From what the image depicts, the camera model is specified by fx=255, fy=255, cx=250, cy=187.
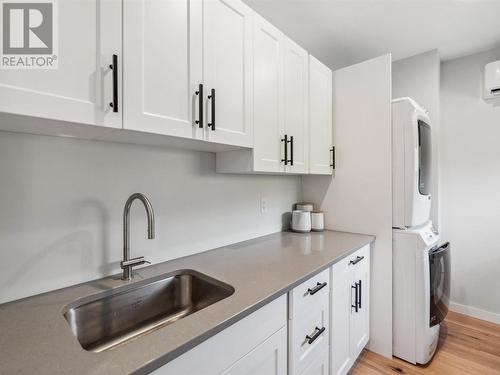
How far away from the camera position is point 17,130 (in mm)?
903

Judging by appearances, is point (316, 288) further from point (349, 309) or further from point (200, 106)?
point (200, 106)

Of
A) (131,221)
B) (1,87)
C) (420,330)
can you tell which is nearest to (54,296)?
(131,221)

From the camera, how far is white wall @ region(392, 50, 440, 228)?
7.63 feet

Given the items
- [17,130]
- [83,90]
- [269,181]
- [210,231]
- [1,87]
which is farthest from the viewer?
[269,181]

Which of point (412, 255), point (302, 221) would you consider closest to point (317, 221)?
point (302, 221)

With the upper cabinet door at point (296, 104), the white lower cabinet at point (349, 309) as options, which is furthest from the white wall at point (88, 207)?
the white lower cabinet at point (349, 309)

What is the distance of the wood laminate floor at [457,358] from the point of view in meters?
1.73

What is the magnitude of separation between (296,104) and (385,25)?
1.00 m

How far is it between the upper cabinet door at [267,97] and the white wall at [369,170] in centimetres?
72

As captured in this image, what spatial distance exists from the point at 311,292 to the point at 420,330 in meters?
1.09

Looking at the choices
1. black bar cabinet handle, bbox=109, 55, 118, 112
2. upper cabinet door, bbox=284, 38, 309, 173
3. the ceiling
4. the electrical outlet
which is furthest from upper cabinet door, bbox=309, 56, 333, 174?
black bar cabinet handle, bbox=109, 55, 118, 112

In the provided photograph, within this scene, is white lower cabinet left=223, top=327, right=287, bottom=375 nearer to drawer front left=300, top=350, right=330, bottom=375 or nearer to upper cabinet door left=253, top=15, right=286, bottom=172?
drawer front left=300, top=350, right=330, bottom=375

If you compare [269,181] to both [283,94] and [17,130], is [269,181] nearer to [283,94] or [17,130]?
[283,94]

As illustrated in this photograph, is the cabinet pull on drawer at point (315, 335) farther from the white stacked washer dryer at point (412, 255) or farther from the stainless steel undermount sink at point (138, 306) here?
the white stacked washer dryer at point (412, 255)
